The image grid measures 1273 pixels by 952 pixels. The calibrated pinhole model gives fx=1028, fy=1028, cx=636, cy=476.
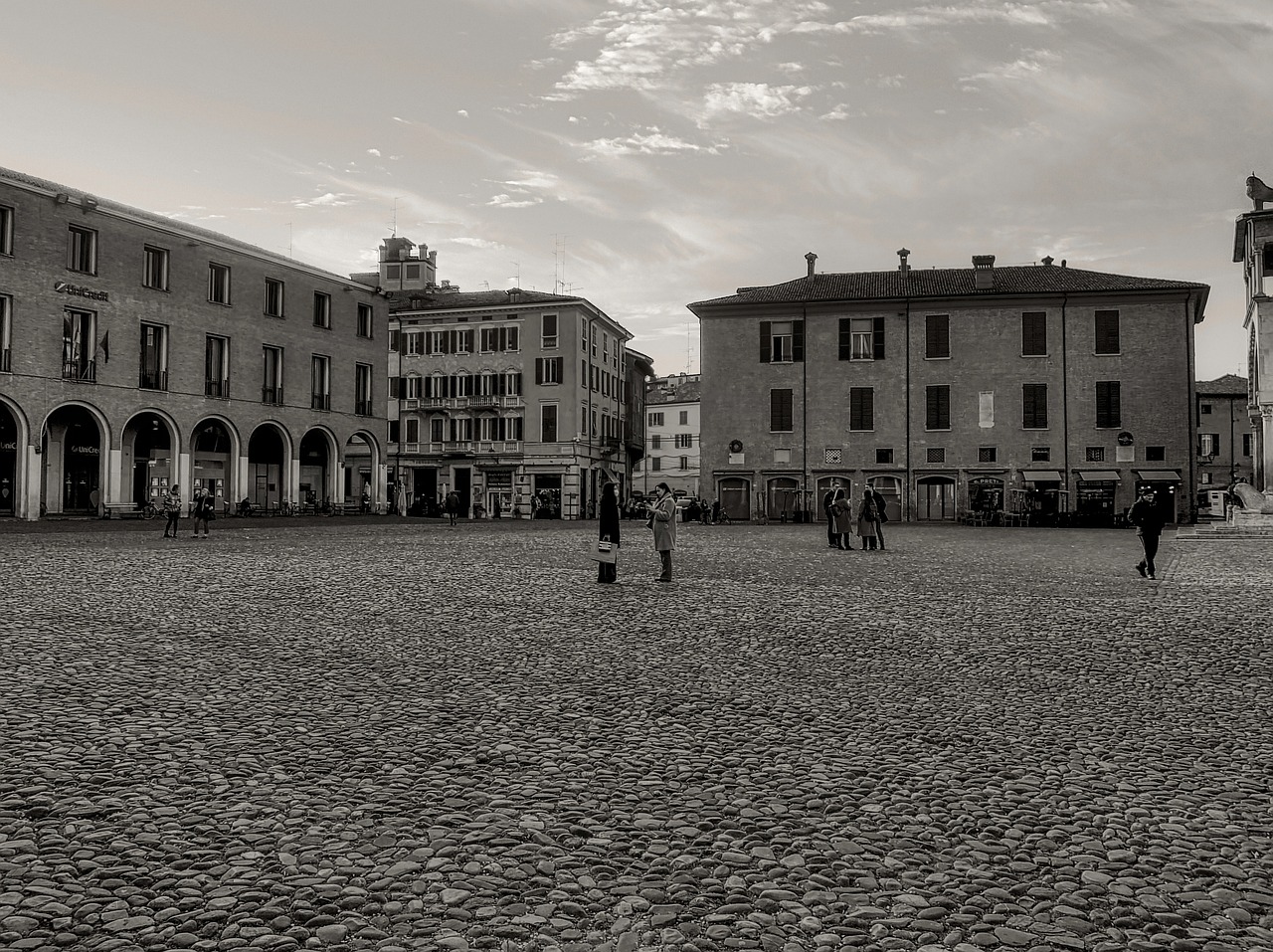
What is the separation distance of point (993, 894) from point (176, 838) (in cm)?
284

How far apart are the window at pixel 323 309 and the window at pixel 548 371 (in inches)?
610

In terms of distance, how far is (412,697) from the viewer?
6.34 metres

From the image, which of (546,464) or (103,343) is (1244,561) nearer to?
(103,343)

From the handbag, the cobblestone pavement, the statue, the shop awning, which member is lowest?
the cobblestone pavement

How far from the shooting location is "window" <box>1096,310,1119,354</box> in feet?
152

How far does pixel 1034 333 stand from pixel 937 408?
5.50m

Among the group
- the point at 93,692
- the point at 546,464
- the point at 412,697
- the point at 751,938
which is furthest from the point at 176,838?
the point at 546,464

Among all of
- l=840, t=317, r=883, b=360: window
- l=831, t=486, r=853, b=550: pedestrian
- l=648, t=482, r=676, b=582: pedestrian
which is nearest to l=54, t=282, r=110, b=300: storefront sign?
l=831, t=486, r=853, b=550: pedestrian

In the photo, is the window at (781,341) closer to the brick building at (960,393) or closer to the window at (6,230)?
the brick building at (960,393)


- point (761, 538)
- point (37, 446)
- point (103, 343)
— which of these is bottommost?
point (761, 538)

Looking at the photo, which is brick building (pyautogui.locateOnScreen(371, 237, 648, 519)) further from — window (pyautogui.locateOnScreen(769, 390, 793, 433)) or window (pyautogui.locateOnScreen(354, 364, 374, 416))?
window (pyautogui.locateOnScreen(769, 390, 793, 433))

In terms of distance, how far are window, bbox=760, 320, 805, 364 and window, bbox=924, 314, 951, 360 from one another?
5.74 metres

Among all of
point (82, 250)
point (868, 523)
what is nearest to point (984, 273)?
point (868, 523)

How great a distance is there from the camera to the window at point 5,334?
31.6 m
